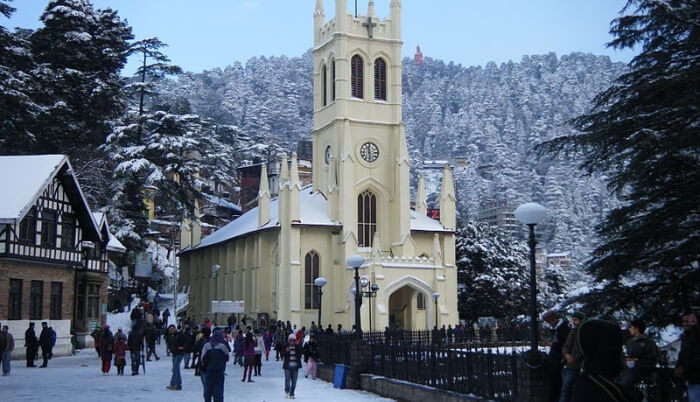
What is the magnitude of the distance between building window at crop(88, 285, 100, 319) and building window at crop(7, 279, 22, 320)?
25.6 ft

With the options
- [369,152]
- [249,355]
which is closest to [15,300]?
[249,355]

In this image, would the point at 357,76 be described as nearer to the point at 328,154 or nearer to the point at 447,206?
the point at 328,154

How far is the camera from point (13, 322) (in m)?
32.1

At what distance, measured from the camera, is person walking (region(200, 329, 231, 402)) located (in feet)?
49.9

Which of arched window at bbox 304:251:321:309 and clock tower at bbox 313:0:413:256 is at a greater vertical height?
clock tower at bbox 313:0:413:256

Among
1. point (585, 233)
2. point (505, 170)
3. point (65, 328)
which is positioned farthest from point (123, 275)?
point (505, 170)

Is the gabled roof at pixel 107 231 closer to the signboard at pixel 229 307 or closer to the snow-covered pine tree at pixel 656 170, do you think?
the signboard at pixel 229 307

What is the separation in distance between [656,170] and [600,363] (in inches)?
485

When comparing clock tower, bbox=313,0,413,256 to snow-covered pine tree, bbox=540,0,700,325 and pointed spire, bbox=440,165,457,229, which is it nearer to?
pointed spire, bbox=440,165,457,229

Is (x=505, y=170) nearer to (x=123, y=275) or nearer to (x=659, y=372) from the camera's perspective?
(x=123, y=275)

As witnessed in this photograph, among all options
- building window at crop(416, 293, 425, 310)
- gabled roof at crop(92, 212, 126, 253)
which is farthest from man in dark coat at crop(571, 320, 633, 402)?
building window at crop(416, 293, 425, 310)

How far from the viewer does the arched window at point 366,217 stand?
58594 millimetres

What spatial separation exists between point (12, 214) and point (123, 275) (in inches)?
768

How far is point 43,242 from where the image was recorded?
34438 millimetres
